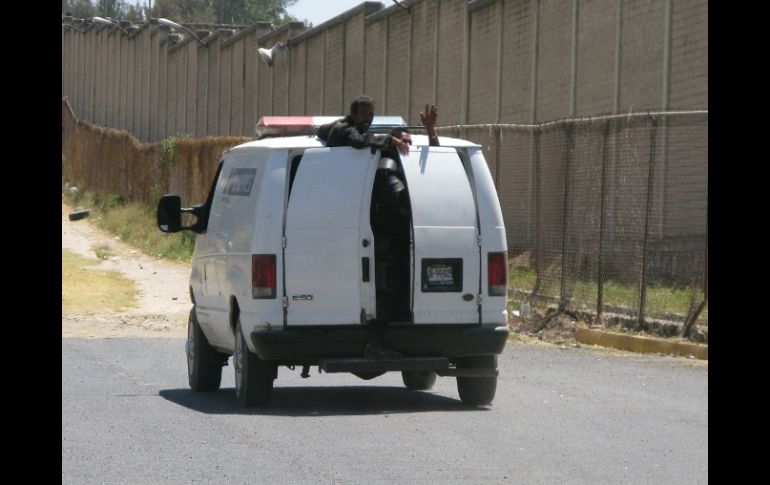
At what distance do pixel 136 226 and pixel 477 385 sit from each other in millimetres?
32369

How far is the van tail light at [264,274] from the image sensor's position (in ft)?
37.7

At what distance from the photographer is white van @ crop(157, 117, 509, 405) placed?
37.8 feet

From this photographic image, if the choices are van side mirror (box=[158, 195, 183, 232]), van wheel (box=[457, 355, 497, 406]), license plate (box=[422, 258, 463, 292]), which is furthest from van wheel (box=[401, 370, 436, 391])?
van side mirror (box=[158, 195, 183, 232])

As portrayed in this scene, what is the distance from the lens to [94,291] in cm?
2623

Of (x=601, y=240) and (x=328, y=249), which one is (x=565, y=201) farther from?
(x=328, y=249)

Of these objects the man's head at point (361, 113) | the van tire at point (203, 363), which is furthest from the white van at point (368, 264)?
the van tire at point (203, 363)

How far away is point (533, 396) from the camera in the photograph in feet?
41.9

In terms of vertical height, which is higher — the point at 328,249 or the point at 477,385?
the point at 328,249

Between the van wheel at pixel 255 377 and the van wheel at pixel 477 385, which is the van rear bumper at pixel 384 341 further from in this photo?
the van wheel at pixel 255 377

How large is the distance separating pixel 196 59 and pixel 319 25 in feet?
52.6

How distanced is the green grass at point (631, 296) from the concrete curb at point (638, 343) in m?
0.44

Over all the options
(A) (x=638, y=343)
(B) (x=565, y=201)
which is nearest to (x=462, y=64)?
(B) (x=565, y=201)

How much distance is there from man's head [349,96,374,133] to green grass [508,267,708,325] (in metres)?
5.63
